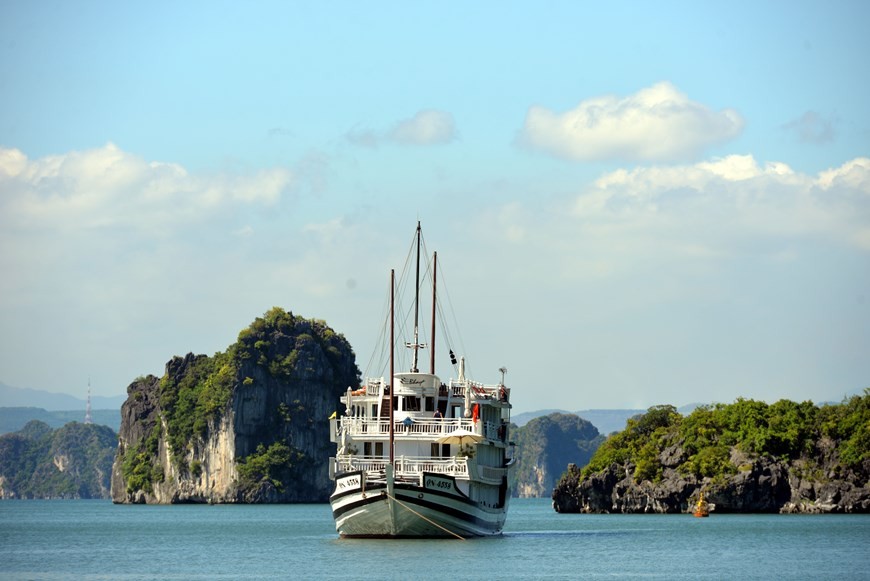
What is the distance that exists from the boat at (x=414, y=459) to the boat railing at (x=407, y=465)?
48 mm

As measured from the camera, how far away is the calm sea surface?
6725 cm

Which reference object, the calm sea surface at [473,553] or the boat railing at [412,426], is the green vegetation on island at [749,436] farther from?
the boat railing at [412,426]

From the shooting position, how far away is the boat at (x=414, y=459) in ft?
238

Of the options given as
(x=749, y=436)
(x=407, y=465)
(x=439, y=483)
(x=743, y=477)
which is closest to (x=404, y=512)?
(x=439, y=483)

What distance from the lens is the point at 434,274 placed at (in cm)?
9556

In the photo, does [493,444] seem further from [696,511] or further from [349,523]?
[696,511]

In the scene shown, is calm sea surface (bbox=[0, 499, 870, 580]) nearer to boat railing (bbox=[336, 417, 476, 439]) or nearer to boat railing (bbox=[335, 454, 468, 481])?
boat railing (bbox=[335, 454, 468, 481])

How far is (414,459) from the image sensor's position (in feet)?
248

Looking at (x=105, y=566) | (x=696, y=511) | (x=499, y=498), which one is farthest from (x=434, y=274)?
(x=696, y=511)

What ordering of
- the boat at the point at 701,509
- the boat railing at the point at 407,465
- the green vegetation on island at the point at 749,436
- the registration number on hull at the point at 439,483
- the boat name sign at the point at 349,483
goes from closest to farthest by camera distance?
the registration number on hull at the point at 439,483, the boat name sign at the point at 349,483, the boat railing at the point at 407,465, the boat at the point at 701,509, the green vegetation on island at the point at 749,436

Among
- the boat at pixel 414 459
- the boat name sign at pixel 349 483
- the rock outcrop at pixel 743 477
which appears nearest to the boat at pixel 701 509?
the rock outcrop at pixel 743 477

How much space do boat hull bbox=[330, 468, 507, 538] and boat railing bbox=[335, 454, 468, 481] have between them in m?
1.17

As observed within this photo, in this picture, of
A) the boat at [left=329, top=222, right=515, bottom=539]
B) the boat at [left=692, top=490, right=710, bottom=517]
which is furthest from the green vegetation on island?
the boat at [left=329, top=222, right=515, bottom=539]

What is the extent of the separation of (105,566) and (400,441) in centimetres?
1568
